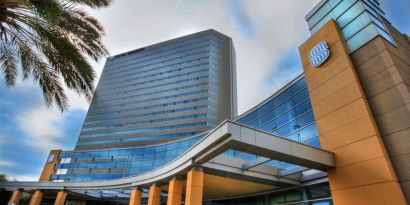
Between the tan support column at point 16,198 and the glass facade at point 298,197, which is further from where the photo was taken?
the tan support column at point 16,198

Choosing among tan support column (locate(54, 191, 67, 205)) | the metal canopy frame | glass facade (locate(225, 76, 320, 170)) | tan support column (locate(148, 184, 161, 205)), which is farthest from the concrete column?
glass facade (locate(225, 76, 320, 170))

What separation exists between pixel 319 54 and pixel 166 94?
92653mm

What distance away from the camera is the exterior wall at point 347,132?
9391 mm

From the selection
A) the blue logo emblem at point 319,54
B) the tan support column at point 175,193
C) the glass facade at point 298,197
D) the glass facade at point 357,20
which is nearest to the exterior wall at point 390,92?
the glass facade at point 357,20

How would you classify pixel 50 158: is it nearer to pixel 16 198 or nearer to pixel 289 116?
pixel 16 198

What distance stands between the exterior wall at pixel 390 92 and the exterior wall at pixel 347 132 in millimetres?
338

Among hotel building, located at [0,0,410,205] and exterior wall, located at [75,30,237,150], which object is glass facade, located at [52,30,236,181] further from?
hotel building, located at [0,0,410,205]

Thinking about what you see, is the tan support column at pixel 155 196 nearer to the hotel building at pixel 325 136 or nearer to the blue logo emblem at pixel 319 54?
the hotel building at pixel 325 136

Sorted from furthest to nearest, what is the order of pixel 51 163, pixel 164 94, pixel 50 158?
1. pixel 164 94
2. pixel 50 158
3. pixel 51 163

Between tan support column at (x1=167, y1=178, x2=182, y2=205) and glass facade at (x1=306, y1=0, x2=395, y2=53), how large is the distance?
12.7 m

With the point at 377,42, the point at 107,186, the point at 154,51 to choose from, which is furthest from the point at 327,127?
the point at 154,51

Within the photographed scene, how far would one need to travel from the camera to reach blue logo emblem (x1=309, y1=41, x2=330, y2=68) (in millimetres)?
13469

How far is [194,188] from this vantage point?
1168 centimetres

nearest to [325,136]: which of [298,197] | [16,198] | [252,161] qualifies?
[252,161]
